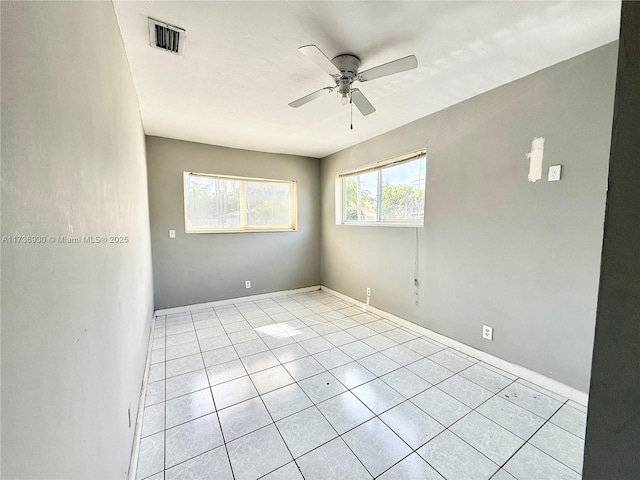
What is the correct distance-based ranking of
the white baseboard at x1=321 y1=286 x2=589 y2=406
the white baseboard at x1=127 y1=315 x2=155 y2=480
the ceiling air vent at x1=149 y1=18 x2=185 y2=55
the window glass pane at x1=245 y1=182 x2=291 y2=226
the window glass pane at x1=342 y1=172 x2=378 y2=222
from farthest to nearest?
1. the window glass pane at x1=245 y1=182 x2=291 y2=226
2. the window glass pane at x1=342 y1=172 x2=378 y2=222
3. the white baseboard at x1=321 y1=286 x2=589 y2=406
4. the ceiling air vent at x1=149 y1=18 x2=185 y2=55
5. the white baseboard at x1=127 y1=315 x2=155 y2=480

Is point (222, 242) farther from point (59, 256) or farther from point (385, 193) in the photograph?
point (59, 256)

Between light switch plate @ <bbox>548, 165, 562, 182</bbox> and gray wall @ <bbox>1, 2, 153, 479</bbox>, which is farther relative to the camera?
light switch plate @ <bbox>548, 165, 562, 182</bbox>

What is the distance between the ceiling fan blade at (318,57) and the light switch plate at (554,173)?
170 cm

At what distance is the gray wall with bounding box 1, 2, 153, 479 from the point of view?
0.47 meters

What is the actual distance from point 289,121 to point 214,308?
2.78 meters

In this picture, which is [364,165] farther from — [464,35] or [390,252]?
[464,35]

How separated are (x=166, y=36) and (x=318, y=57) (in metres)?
0.91

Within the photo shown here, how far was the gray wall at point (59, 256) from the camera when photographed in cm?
47

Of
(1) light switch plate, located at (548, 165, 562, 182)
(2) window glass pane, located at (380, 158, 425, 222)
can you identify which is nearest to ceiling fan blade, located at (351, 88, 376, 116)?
(2) window glass pane, located at (380, 158, 425, 222)

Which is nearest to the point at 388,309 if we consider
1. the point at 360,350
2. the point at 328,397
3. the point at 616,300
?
the point at 360,350

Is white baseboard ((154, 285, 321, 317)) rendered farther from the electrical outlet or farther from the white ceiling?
the electrical outlet

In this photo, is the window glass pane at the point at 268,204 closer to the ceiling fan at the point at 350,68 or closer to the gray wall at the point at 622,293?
the ceiling fan at the point at 350,68

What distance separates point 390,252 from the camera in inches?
133

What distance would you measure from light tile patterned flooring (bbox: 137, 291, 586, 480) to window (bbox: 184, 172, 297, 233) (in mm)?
1725
